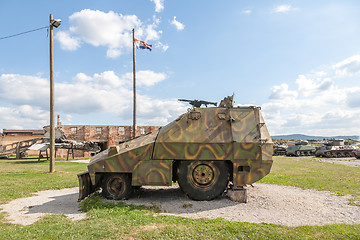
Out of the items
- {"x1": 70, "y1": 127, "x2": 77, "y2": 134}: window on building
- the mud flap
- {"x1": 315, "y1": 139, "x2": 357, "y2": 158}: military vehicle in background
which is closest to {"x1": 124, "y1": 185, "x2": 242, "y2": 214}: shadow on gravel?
the mud flap

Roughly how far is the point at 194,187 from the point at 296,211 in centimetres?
256

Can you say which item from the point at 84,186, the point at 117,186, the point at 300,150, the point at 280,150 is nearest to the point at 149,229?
the point at 117,186

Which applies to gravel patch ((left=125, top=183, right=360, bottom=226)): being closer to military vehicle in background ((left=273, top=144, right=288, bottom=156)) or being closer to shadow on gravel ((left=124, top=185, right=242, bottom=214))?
shadow on gravel ((left=124, top=185, right=242, bottom=214))

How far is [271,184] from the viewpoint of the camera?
1013 centimetres

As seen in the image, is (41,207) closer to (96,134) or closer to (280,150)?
(96,134)

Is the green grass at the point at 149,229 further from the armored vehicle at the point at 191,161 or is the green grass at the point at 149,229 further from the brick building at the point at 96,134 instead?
the brick building at the point at 96,134

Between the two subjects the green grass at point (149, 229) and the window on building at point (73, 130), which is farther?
the window on building at point (73, 130)

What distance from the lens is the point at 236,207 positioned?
6.41 m

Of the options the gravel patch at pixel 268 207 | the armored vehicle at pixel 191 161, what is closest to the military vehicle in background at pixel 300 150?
the gravel patch at pixel 268 207

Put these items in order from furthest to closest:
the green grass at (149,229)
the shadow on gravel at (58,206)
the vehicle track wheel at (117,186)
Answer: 1. the vehicle track wheel at (117,186)
2. the shadow on gravel at (58,206)
3. the green grass at (149,229)

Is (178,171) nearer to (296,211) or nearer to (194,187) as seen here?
(194,187)

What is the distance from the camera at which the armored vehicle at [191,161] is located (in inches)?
271

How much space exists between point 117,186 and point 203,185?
2.42 m

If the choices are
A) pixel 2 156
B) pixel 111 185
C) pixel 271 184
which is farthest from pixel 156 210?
pixel 2 156
